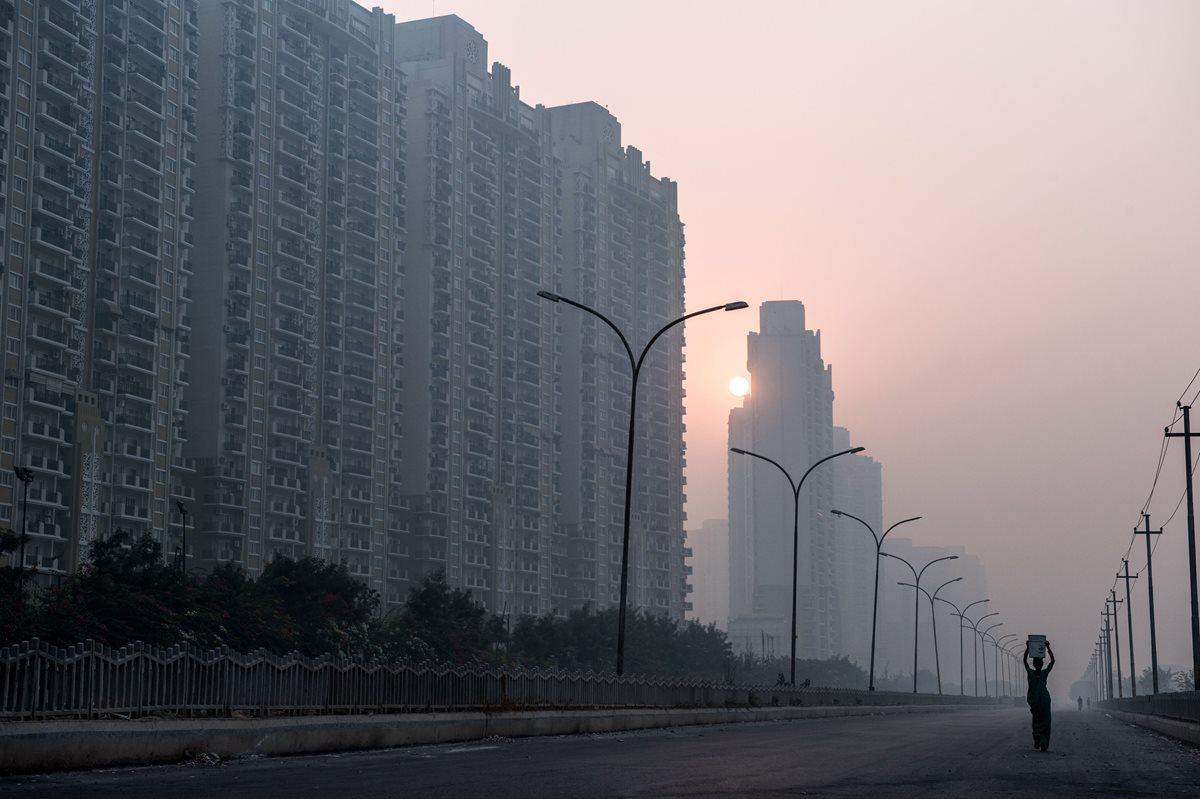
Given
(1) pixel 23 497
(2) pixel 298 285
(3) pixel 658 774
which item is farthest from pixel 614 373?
(3) pixel 658 774

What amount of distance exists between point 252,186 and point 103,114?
50.5 ft

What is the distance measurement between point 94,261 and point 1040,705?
8131cm

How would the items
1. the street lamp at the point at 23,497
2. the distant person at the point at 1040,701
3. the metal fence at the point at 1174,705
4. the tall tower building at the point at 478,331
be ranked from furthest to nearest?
the tall tower building at the point at 478,331, the street lamp at the point at 23,497, the metal fence at the point at 1174,705, the distant person at the point at 1040,701

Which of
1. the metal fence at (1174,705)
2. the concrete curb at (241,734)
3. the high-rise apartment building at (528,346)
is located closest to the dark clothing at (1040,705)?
the concrete curb at (241,734)

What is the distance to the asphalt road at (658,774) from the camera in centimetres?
1426

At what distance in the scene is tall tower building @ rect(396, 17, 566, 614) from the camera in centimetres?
13125

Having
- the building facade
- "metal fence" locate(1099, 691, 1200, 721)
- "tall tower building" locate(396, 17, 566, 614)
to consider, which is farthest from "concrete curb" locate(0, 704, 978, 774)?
"tall tower building" locate(396, 17, 566, 614)

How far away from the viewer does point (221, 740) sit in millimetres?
19047

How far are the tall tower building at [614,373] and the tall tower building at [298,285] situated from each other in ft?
116

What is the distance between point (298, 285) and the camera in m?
113

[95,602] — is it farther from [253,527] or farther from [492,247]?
[492,247]

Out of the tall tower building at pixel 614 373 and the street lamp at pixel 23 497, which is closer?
the street lamp at pixel 23 497

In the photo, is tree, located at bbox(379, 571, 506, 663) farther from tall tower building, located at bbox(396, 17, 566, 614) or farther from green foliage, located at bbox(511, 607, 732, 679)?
tall tower building, located at bbox(396, 17, 566, 614)

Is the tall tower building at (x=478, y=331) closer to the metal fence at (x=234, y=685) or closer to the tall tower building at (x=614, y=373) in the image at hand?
the tall tower building at (x=614, y=373)
